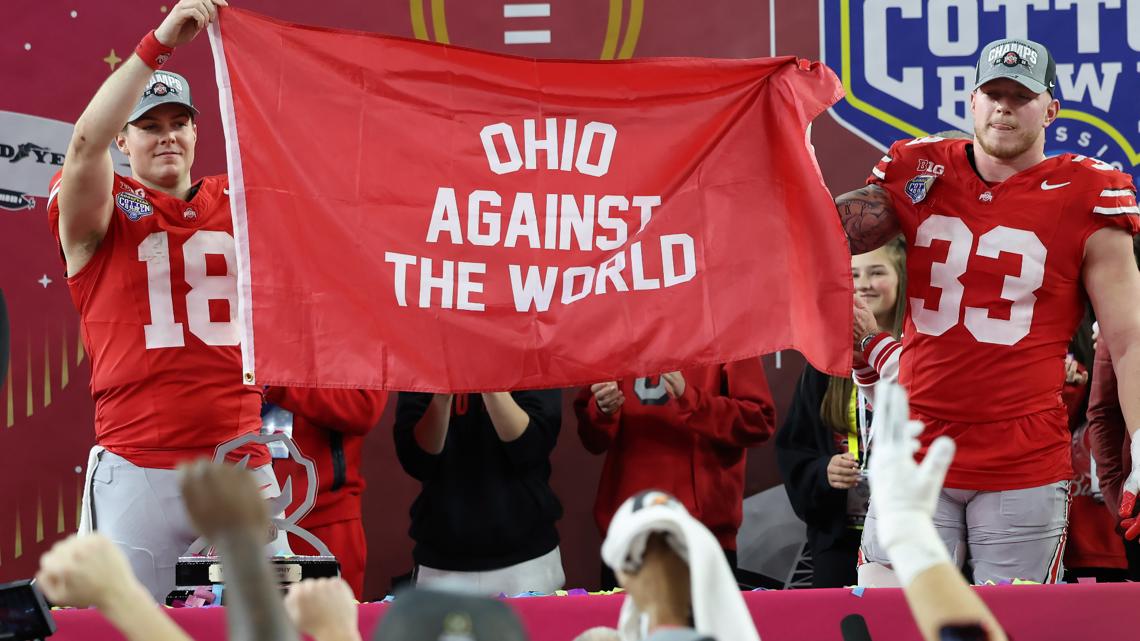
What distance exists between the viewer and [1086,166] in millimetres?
4578

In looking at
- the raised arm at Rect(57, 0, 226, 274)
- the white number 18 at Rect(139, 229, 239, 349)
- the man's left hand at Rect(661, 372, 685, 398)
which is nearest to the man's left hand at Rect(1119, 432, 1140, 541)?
the man's left hand at Rect(661, 372, 685, 398)

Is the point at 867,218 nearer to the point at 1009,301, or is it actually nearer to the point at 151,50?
the point at 1009,301

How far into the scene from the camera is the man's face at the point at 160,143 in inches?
183

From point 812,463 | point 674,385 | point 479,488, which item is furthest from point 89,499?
point 812,463

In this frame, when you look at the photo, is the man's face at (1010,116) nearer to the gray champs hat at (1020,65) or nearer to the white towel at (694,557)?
the gray champs hat at (1020,65)

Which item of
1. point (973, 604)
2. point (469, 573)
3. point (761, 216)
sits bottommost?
point (469, 573)

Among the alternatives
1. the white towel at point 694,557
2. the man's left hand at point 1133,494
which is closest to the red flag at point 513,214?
the man's left hand at point 1133,494

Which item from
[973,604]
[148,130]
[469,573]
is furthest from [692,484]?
[973,604]

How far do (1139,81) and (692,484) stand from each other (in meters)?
2.53

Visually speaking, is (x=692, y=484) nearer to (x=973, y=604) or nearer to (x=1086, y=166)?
(x=1086, y=166)

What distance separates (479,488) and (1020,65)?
94.0 inches

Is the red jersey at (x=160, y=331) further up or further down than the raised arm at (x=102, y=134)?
further down

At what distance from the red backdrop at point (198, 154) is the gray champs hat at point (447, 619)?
457 cm

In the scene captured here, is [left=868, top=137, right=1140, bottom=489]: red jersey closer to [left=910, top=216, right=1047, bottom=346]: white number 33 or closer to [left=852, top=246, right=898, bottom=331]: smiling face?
[left=910, top=216, right=1047, bottom=346]: white number 33
